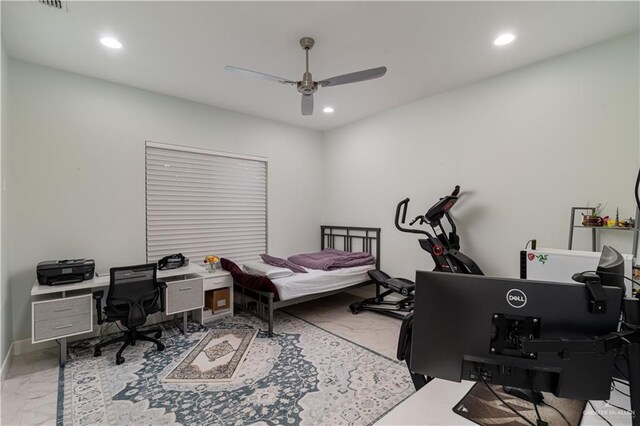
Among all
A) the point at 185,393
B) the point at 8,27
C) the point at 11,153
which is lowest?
the point at 185,393

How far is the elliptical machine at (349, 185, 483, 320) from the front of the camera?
3385mm

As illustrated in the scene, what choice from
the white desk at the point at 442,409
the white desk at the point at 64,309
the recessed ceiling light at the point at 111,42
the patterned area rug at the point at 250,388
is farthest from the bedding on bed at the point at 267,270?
the recessed ceiling light at the point at 111,42

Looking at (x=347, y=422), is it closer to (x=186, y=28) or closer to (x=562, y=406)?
(x=562, y=406)

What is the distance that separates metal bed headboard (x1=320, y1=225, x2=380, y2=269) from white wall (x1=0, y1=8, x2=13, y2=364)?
4212mm

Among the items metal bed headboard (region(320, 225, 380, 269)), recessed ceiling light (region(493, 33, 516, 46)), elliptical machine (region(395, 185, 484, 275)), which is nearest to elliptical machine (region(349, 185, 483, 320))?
elliptical machine (region(395, 185, 484, 275))

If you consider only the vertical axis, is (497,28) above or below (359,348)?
above

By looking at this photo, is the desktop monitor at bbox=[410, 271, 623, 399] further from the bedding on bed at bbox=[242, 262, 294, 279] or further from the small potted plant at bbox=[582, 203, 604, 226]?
the bedding on bed at bbox=[242, 262, 294, 279]

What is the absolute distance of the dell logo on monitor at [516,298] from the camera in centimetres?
89

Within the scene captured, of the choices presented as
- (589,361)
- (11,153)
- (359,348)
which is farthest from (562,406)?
(11,153)

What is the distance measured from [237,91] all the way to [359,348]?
11.3 feet

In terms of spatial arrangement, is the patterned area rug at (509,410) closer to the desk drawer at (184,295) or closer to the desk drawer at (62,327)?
the desk drawer at (184,295)

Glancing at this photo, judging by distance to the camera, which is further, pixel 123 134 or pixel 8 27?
pixel 123 134

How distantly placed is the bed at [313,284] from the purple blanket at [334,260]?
87 millimetres

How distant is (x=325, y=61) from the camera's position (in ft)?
9.97
